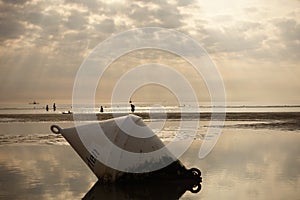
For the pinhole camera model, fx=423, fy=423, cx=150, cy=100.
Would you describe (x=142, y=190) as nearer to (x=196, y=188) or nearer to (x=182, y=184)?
(x=182, y=184)

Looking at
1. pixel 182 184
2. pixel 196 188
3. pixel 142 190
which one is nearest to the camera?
pixel 142 190

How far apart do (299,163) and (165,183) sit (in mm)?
5952

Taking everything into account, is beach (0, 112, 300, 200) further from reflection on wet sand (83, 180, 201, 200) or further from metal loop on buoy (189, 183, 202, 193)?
metal loop on buoy (189, 183, 202, 193)

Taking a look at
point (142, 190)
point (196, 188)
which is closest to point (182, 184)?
point (196, 188)

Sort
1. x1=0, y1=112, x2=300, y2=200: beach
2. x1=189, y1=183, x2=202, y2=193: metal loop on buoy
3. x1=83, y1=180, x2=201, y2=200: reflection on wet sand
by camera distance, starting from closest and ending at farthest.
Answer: x1=83, y1=180, x2=201, y2=200: reflection on wet sand
x1=0, y1=112, x2=300, y2=200: beach
x1=189, y1=183, x2=202, y2=193: metal loop on buoy

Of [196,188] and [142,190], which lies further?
[196,188]

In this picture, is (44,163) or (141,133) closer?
(141,133)

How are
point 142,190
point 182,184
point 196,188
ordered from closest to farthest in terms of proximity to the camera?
point 142,190 < point 196,188 < point 182,184

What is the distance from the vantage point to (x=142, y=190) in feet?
37.3

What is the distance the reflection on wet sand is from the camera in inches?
422

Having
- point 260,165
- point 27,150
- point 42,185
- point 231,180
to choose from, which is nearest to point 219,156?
point 260,165

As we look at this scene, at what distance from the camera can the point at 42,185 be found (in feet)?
39.7

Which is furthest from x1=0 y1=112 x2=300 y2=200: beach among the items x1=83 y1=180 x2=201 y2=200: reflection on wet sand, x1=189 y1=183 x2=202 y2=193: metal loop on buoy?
x1=189 y1=183 x2=202 y2=193: metal loop on buoy

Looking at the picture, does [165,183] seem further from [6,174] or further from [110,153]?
[6,174]
